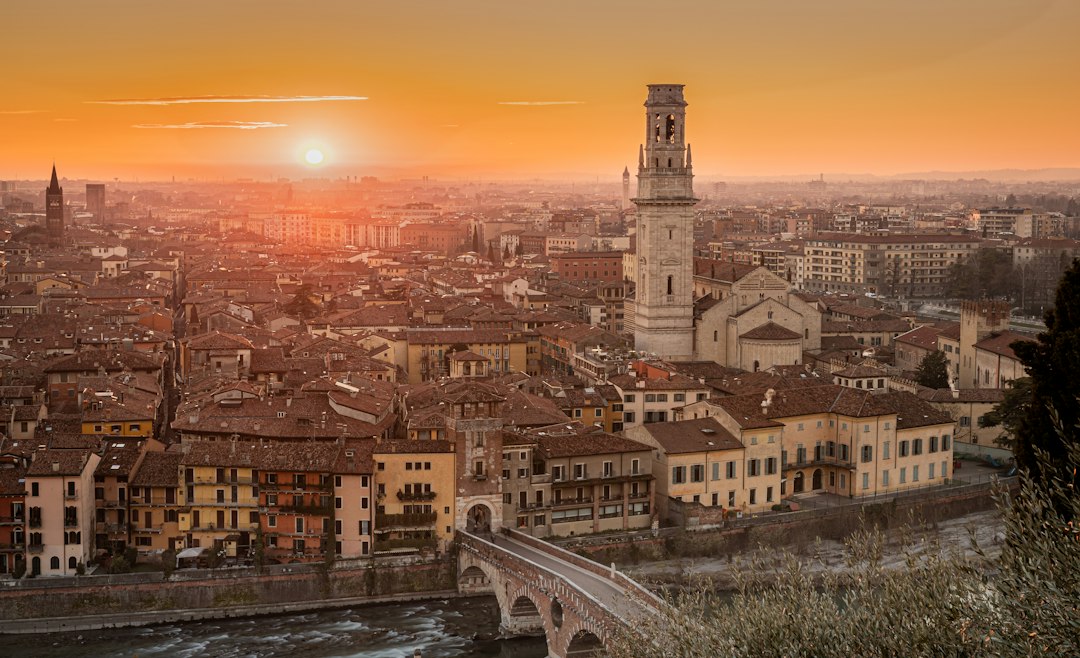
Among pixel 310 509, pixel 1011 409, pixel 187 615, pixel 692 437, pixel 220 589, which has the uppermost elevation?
pixel 1011 409

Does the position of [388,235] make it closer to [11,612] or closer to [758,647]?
[11,612]

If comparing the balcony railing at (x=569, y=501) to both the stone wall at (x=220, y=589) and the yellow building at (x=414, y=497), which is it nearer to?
the yellow building at (x=414, y=497)

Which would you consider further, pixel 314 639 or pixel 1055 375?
pixel 314 639

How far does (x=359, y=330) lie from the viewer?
45.1 m

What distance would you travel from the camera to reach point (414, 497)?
2578 centimetres

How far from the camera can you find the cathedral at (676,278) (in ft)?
128

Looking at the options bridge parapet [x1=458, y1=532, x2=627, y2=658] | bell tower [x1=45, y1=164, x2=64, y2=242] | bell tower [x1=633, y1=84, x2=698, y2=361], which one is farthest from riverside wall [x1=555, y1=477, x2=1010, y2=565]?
bell tower [x1=45, y1=164, x2=64, y2=242]

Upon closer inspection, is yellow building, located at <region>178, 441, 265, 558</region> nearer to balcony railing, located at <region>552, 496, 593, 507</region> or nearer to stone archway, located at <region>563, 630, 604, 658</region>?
balcony railing, located at <region>552, 496, 593, 507</region>

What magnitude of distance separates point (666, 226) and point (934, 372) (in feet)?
28.4

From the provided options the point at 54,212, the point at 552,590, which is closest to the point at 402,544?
the point at 552,590

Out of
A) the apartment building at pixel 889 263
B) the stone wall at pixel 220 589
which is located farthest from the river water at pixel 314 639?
the apartment building at pixel 889 263

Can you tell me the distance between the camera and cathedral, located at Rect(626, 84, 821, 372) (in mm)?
39000

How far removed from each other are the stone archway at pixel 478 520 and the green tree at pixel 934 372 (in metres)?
17.3

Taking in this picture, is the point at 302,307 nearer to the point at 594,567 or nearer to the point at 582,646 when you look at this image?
the point at 594,567
